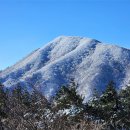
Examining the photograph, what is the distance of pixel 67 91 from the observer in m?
37.4

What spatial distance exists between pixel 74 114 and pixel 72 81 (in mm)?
10051

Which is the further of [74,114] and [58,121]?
[74,114]

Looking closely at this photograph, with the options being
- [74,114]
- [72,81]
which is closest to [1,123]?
[74,114]

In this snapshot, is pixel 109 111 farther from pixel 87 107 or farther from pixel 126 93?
pixel 126 93

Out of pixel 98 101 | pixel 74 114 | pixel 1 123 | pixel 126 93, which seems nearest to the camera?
pixel 1 123

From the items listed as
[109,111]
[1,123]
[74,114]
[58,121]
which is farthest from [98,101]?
[58,121]

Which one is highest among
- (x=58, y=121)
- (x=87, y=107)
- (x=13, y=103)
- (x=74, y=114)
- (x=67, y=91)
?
(x=67, y=91)

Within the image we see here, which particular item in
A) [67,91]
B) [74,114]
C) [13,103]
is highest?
[67,91]

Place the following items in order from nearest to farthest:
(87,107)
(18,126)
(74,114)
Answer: (18,126)
(74,114)
(87,107)

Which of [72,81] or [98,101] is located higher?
→ [72,81]

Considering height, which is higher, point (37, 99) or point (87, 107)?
point (87, 107)

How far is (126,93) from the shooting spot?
49.9 metres

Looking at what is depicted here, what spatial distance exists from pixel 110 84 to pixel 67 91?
4351 millimetres

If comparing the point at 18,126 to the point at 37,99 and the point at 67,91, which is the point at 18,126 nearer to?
the point at 37,99
